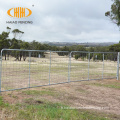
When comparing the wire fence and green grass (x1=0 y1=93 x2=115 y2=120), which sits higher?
the wire fence

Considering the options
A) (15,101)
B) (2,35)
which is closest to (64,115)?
(15,101)

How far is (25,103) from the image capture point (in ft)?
20.9

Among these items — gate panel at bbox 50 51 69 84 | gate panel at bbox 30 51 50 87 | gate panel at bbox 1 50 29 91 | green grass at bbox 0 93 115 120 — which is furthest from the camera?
gate panel at bbox 50 51 69 84

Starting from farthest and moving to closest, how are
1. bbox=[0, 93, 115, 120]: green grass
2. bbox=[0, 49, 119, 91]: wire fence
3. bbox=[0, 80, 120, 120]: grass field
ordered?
bbox=[0, 49, 119, 91]: wire fence → bbox=[0, 80, 120, 120]: grass field → bbox=[0, 93, 115, 120]: green grass

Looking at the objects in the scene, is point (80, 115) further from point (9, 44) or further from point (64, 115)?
point (9, 44)

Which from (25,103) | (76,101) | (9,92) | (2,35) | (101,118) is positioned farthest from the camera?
(2,35)

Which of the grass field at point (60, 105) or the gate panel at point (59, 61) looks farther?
the gate panel at point (59, 61)

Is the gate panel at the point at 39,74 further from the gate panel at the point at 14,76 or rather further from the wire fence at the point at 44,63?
the gate panel at the point at 14,76

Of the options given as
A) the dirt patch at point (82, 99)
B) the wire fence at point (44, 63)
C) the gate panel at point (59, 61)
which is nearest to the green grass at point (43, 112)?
the dirt patch at point (82, 99)

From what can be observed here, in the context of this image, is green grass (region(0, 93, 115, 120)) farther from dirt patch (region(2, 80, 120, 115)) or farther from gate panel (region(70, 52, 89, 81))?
gate panel (region(70, 52, 89, 81))

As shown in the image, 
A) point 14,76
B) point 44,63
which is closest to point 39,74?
point 44,63

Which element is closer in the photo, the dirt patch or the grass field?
the grass field

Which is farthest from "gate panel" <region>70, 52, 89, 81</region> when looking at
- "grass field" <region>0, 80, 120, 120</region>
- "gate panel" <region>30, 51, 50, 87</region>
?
"grass field" <region>0, 80, 120, 120</region>

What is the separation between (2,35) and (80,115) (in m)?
41.0
